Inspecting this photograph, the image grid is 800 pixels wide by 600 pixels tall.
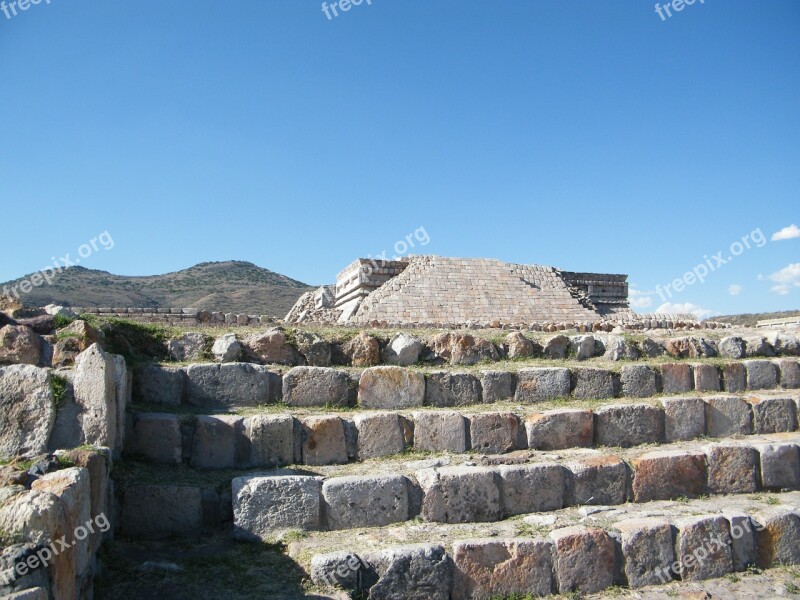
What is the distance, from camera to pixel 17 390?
17.7 feet

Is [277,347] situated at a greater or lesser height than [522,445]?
greater

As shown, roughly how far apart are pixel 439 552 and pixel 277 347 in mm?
3631

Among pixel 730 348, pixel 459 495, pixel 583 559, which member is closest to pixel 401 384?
pixel 459 495

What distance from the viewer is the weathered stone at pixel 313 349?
8.16 m

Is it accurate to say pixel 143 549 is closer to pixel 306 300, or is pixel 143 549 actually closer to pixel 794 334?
pixel 794 334

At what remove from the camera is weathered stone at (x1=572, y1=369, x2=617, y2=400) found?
27.9ft

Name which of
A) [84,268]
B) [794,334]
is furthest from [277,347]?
[84,268]

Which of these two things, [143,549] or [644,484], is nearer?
[143,549]

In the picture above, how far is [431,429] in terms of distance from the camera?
711cm

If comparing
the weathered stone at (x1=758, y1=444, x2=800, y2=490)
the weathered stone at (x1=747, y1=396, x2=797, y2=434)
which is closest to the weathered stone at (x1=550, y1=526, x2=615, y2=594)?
the weathered stone at (x1=758, y1=444, x2=800, y2=490)

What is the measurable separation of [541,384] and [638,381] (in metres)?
1.47

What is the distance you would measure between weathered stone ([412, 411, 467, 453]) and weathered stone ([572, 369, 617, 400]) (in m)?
2.05

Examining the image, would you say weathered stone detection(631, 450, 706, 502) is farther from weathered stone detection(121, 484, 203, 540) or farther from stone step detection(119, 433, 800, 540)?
weathered stone detection(121, 484, 203, 540)

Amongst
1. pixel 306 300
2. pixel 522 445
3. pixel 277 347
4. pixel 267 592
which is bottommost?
pixel 267 592
